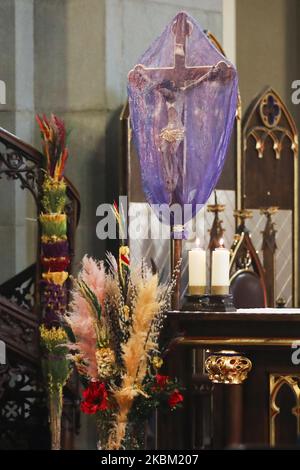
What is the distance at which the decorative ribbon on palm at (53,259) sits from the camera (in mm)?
7324

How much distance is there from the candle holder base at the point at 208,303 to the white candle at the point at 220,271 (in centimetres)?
4

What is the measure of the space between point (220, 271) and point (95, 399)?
122 centimetres

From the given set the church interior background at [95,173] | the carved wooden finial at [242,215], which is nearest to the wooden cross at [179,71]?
the church interior background at [95,173]

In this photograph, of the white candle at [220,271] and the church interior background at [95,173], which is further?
the church interior background at [95,173]

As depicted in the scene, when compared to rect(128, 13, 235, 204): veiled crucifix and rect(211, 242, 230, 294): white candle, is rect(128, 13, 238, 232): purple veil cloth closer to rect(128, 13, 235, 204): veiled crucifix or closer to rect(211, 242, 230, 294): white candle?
rect(128, 13, 235, 204): veiled crucifix

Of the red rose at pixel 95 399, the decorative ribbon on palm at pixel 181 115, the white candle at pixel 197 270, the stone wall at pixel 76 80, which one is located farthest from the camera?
the stone wall at pixel 76 80

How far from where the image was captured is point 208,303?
200 inches

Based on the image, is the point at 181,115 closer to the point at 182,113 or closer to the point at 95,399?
the point at 182,113

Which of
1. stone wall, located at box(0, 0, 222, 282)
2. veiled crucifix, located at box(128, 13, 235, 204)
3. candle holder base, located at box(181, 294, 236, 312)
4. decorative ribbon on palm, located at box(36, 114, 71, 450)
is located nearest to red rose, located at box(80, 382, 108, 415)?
candle holder base, located at box(181, 294, 236, 312)

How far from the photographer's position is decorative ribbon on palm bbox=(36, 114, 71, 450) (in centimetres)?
732

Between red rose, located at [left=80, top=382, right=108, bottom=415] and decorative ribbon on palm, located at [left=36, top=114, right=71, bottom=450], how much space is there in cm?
326

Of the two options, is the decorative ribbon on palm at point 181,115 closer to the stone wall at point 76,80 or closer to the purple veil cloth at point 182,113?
the purple veil cloth at point 182,113

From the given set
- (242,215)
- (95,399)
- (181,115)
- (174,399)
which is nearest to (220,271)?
(174,399)
